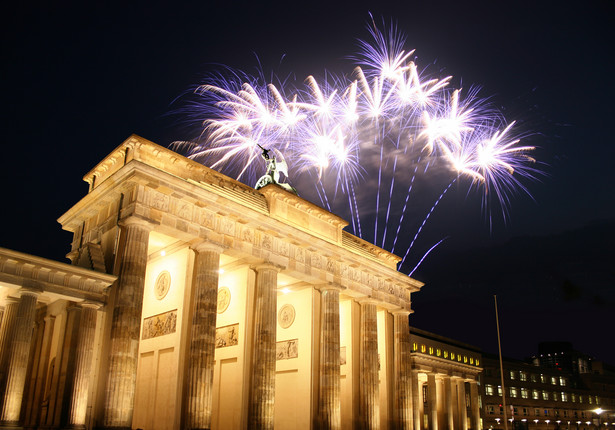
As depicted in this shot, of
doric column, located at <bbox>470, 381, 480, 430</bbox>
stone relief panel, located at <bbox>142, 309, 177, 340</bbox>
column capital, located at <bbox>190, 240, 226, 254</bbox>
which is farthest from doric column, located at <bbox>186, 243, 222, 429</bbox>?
doric column, located at <bbox>470, 381, 480, 430</bbox>

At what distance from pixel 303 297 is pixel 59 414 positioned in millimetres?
16846

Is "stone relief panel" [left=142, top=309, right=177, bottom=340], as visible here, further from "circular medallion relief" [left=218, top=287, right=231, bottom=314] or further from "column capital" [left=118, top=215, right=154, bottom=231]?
"column capital" [left=118, top=215, right=154, bottom=231]

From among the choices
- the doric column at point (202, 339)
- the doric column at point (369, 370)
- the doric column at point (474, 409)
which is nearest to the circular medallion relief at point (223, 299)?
the doric column at point (202, 339)

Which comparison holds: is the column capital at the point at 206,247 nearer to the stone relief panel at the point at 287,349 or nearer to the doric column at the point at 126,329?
the doric column at the point at 126,329

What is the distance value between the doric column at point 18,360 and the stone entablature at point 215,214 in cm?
562

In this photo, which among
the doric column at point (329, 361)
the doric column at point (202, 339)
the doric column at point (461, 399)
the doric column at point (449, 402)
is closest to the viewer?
Result: the doric column at point (202, 339)

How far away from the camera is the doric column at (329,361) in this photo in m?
31.2

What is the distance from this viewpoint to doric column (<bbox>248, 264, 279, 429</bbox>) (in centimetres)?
2719

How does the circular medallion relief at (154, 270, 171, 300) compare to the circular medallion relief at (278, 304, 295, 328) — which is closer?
the circular medallion relief at (154, 270, 171, 300)

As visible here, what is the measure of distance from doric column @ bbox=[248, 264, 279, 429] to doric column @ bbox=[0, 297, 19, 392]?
1198cm

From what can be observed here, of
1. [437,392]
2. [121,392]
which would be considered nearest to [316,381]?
[121,392]

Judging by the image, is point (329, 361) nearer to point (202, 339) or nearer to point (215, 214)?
point (202, 339)

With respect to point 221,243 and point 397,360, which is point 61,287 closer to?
point 221,243

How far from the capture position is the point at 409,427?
3775 centimetres
